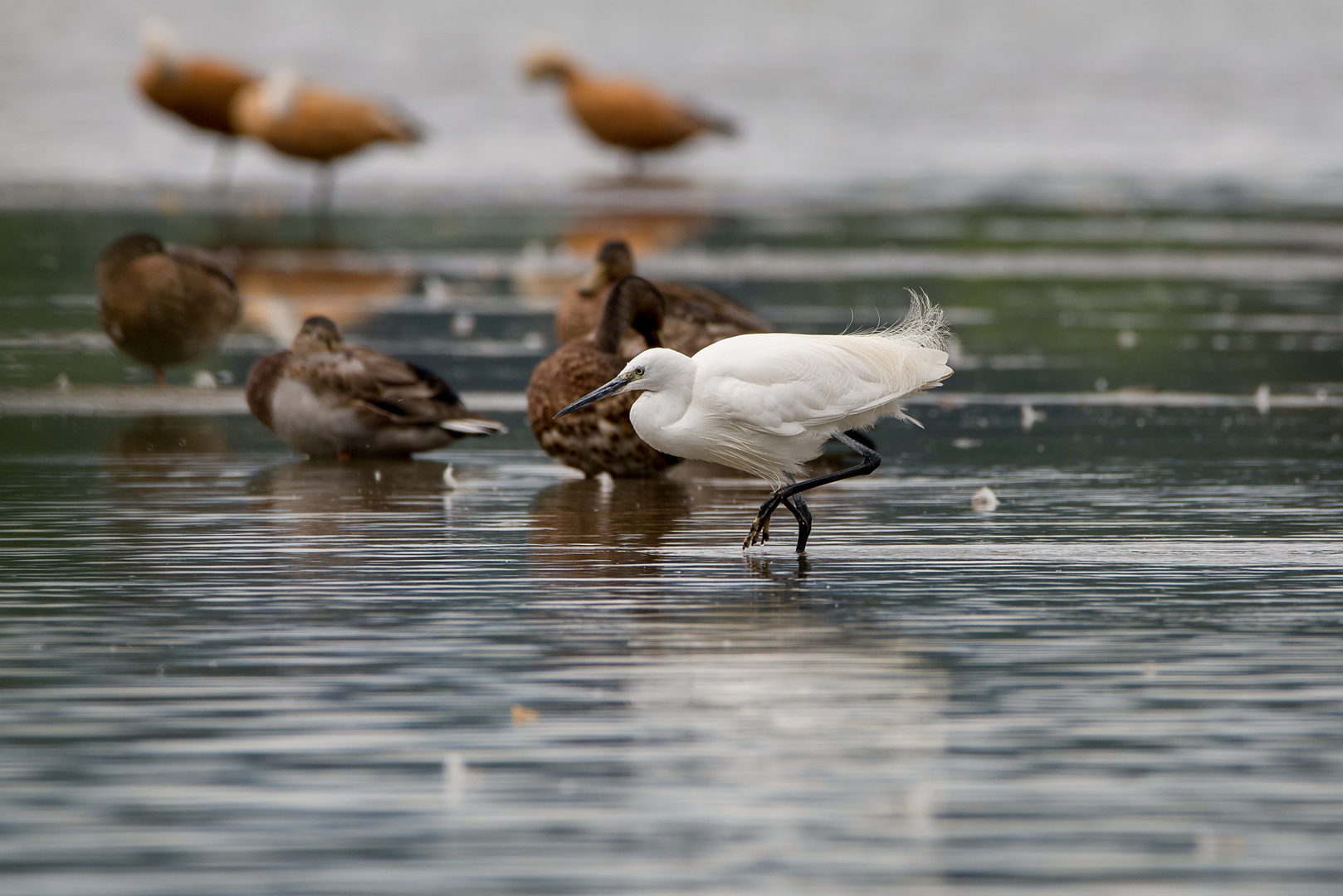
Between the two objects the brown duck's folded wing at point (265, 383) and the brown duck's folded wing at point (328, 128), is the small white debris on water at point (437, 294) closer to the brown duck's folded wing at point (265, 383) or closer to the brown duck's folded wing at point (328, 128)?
the brown duck's folded wing at point (265, 383)

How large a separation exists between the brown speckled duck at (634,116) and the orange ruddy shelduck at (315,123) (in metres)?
5.04

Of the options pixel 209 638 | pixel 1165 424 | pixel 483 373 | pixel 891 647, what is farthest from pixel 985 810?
pixel 483 373

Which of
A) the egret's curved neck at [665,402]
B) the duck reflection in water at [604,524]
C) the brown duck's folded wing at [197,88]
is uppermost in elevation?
the brown duck's folded wing at [197,88]

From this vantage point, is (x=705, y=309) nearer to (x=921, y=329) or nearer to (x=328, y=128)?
(x=921, y=329)

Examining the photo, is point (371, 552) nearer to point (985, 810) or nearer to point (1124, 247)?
point (985, 810)

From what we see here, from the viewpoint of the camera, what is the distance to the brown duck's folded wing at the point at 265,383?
10.8m

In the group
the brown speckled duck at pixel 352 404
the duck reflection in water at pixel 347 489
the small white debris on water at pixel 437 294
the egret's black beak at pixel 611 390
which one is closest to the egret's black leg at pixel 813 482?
the egret's black beak at pixel 611 390

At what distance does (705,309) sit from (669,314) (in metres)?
0.19

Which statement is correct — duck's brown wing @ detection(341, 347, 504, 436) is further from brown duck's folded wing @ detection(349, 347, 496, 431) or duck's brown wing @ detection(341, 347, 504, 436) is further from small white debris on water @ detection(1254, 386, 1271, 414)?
small white debris on water @ detection(1254, 386, 1271, 414)

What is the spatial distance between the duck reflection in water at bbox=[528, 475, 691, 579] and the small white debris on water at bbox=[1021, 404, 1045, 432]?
2.36 metres

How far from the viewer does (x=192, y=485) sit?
32.6 ft

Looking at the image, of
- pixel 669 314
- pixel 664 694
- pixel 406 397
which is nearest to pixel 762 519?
pixel 664 694

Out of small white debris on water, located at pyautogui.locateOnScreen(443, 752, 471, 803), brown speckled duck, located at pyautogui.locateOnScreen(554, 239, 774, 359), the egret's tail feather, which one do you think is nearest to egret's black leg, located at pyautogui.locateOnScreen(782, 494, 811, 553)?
brown speckled duck, located at pyautogui.locateOnScreen(554, 239, 774, 359)

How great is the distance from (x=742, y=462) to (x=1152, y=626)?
195 centimetres
